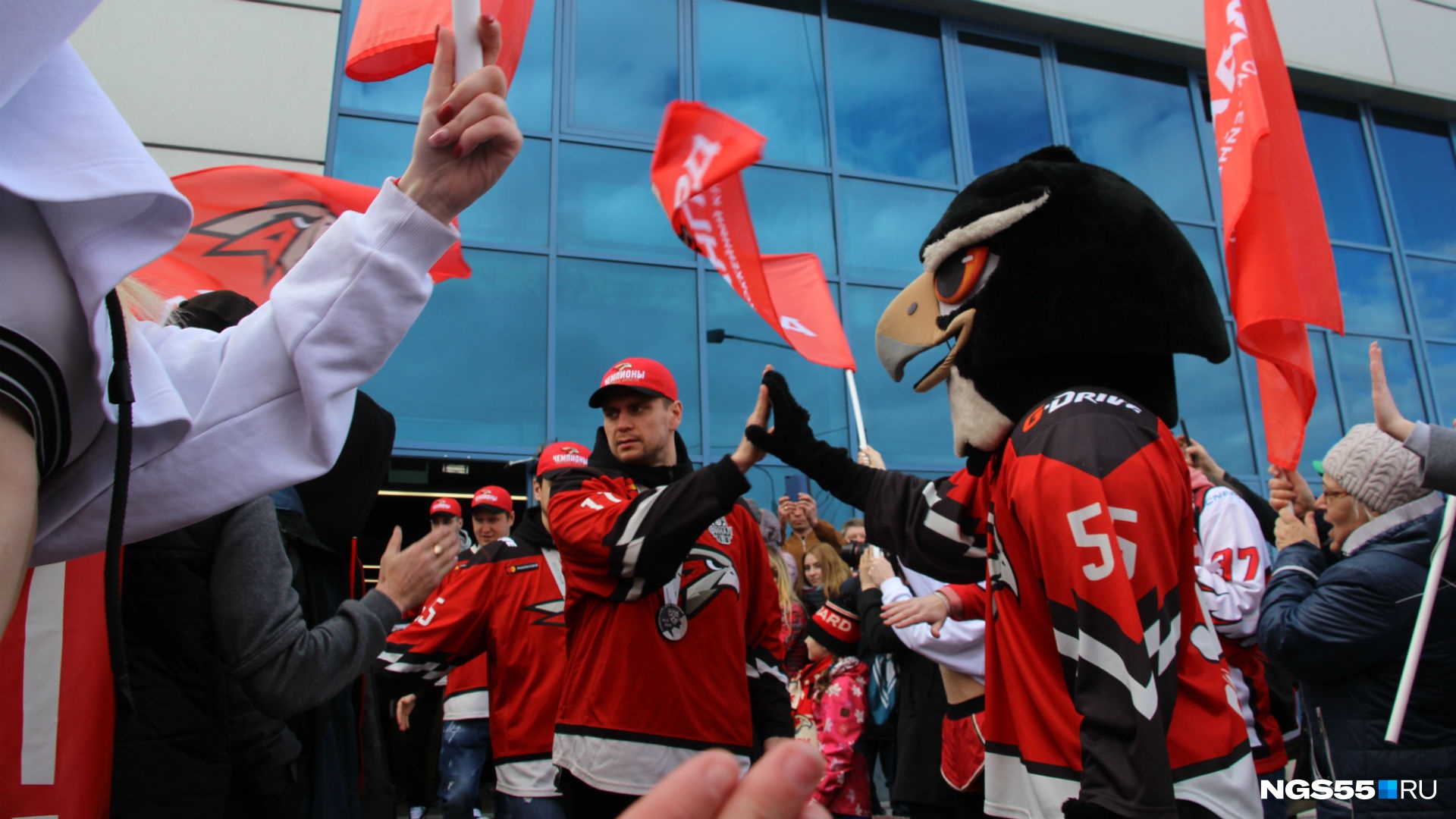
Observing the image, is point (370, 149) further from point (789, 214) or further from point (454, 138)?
point (454, 138)

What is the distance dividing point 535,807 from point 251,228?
2.86 metres

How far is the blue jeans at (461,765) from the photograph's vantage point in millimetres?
5570

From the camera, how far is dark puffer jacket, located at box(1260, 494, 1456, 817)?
126 inches

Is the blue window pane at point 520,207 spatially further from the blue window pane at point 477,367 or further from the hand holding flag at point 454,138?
the hand holding flag at point 454,138

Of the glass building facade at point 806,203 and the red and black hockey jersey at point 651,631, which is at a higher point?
the glass building facade at point 806,203

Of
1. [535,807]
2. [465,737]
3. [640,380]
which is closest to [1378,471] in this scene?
[640,380]

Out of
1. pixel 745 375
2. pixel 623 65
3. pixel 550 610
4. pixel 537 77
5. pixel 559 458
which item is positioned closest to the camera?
pixel 550 610

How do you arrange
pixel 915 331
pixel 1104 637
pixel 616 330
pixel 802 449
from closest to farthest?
pixel 1104 637, pixel 915 331, pixel 802 449, pixel 616 330

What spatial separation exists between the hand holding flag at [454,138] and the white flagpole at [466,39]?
0.01m

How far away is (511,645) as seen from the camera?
15.5 feet

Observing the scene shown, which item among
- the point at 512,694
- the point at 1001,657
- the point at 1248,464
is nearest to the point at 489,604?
the point at 512,694

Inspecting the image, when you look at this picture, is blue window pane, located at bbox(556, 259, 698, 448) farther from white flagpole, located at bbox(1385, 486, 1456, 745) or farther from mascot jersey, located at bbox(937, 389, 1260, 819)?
mascot jersey, located at bbox(937, 389, 1260, 819)

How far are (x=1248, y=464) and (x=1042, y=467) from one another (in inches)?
413

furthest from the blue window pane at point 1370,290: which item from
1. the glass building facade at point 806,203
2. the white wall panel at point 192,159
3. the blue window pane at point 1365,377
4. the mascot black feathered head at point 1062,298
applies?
the white wall panel at point 192,159
